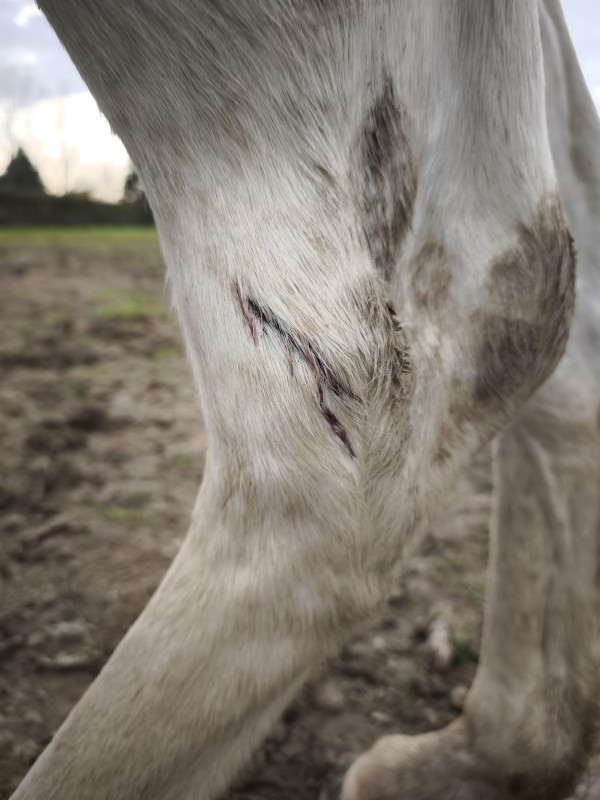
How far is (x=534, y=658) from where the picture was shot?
3.39 ft

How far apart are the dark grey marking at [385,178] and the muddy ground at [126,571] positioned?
0.40 m

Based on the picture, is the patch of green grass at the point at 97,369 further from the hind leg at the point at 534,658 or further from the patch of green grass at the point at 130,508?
the hind leg at the point at 534,658

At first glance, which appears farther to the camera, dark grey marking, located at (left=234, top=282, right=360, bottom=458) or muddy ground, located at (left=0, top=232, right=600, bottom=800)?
muddy ground, located at (left=0, top=232, right=600, bottom=800)

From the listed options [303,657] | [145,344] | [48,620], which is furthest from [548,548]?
[145,344]

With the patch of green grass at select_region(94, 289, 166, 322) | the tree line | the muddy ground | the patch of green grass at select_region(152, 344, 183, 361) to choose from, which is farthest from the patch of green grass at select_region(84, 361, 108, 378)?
A: the tree line

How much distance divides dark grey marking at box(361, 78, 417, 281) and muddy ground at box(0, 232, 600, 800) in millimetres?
403

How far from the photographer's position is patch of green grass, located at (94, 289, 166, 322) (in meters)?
3.56

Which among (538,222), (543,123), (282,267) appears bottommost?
(282,267)

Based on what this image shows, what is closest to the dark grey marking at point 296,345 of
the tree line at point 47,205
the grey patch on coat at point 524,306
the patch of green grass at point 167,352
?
the grey patch on coat at point 524,306

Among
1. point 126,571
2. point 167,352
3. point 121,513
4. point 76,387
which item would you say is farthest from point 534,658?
point 167,352

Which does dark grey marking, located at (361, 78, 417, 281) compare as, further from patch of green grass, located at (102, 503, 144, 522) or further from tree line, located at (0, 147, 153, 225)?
tree line, located at (0, 147, 153, 225)

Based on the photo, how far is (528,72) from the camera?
0.81m

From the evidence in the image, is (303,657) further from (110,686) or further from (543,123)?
(543,123)

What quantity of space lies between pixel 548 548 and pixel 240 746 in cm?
55
